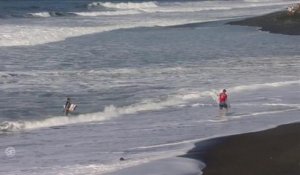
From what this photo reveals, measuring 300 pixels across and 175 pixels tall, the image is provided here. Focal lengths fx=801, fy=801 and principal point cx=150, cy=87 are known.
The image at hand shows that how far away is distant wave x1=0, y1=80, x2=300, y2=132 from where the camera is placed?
1900 centimetres

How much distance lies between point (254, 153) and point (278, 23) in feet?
121

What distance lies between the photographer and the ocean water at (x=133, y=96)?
1535cm

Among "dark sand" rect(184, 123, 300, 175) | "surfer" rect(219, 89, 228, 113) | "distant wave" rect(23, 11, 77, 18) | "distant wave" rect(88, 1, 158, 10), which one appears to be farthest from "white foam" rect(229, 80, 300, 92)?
"distant wave" rect(88, 1, 158, 10)

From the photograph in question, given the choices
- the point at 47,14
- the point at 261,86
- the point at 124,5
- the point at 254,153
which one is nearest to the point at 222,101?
the point at 261,86

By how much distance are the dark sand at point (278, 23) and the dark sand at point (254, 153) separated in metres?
29.6

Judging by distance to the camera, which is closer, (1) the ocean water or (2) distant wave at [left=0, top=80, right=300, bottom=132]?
(1) the ocean water

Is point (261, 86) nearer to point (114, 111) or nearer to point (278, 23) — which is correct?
point (114, 111)

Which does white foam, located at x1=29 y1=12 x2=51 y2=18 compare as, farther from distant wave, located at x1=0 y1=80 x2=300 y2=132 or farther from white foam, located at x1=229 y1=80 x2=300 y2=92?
distant wave, located at x1=0 y1=80 x2=300 y2=132

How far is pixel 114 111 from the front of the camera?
68.3 ft

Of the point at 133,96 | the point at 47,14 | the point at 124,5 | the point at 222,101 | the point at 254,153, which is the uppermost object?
the point at 254,153

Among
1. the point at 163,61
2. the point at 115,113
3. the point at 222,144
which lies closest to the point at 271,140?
the point at 222,144

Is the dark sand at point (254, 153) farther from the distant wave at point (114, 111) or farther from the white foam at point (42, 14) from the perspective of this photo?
the white foam at point (42, 14)

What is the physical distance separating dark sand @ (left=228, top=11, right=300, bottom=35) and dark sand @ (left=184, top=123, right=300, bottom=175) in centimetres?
2957

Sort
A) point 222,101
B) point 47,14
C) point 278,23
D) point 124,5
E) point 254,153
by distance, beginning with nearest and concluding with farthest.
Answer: point 254,153 < point 222,101 < point 278,23 < point 47,14 < point 124,5
